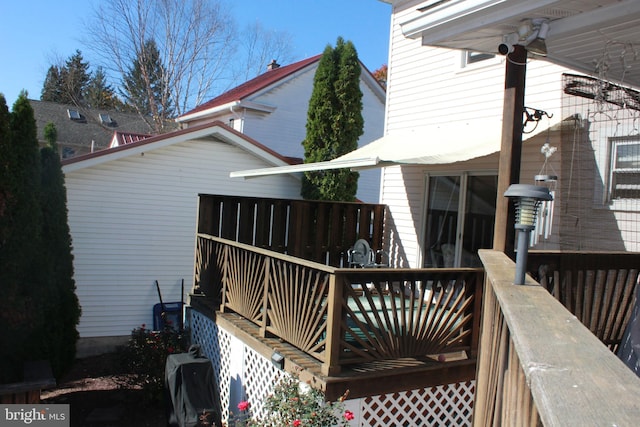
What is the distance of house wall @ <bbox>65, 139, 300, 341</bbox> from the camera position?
34.1ft

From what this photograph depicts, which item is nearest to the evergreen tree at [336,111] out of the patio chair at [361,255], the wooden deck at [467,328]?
the patio chair at [361,255]

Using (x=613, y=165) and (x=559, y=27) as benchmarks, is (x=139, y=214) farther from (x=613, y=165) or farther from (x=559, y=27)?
(x=559, y=27)

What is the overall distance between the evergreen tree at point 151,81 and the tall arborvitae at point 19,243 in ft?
48.9

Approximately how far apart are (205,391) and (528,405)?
5.34m

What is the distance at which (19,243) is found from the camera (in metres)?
7.19

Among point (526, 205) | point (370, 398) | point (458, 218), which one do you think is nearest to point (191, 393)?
point (370, 398)

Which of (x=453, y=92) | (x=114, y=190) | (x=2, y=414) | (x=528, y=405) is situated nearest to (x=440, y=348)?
(x=528, y=405)

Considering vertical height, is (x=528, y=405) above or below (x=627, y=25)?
below

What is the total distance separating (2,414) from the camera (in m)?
6.05

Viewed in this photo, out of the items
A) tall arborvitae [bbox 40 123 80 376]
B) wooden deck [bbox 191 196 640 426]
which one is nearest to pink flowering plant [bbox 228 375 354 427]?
wooden deck [bbox 191 196 640 426]

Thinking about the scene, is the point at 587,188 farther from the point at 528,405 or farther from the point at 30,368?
the point at 30,368

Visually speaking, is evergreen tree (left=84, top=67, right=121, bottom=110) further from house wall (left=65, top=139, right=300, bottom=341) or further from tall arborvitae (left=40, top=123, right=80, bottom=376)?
tall arborvitae (left=40, top=123, right=80, bottom=376)

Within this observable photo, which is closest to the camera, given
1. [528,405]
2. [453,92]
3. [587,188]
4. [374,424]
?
[528,405]
